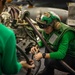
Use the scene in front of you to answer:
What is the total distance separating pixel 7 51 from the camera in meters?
1.23

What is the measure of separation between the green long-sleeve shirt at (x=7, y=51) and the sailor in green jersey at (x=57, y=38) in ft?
3.42

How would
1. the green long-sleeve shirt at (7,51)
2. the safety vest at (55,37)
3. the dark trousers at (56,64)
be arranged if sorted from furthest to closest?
the dark trousers at (56,64) < the safety vest at (55,37) < the green long-sleeve shirt at (7,51)

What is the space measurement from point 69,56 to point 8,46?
1.48 meters

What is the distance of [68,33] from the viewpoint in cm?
237

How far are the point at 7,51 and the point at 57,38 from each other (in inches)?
49.4

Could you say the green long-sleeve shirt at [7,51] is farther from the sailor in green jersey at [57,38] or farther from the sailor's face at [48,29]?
the sailor's face at [48,29]

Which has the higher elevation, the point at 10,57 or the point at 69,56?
the point at 10,57

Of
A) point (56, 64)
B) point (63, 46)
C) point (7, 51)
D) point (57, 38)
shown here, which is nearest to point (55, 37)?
point (57, 38)

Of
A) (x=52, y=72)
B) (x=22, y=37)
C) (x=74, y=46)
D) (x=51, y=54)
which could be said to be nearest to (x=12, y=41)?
(x=51, y=54)

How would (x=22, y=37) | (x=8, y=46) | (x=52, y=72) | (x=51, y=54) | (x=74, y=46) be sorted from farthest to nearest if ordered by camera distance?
(x=22, y=37) < (x=52, y=72) < (x=74, y=46) < (x=51, y=54) < (x=8, y=46)

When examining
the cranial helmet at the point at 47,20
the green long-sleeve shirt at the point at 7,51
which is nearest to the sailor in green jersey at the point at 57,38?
the cranial helmet at the point at 47,20

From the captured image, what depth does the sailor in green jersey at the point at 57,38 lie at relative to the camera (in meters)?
2.33

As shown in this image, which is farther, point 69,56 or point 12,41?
point 69,56

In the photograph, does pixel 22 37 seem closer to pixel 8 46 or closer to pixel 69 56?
pixel 69 56
